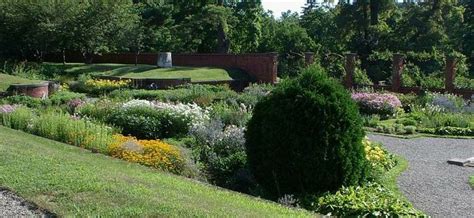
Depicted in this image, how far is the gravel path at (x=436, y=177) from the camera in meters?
8.51

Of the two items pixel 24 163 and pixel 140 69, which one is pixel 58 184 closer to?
pixel 24 163

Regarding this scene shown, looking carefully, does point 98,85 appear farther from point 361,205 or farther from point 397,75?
point 361,205

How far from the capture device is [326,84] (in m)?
8.38

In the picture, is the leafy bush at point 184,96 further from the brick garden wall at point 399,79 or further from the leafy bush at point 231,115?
the brick garden wall at point 399,79

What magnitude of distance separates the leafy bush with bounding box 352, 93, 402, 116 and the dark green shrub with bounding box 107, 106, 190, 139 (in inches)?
369

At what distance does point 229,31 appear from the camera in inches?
1816

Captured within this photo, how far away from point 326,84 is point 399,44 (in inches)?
1436

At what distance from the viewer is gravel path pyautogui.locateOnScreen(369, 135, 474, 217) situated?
851 centimetres

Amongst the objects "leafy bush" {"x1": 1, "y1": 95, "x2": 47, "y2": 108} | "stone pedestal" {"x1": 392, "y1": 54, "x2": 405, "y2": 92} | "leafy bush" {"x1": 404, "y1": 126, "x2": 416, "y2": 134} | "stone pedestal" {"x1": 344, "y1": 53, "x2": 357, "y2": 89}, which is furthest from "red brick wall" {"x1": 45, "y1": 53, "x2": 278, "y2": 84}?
"leafy bush" {"x1": 1, "y1": 95, "x2": 47, "y2": 108}

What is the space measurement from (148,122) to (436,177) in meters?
6.81

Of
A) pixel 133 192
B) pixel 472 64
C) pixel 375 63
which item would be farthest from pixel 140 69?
pixel 133 192

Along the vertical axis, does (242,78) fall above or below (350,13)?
below

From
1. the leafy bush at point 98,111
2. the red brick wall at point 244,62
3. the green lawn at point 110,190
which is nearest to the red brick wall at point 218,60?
the red brick wall at point 244,62

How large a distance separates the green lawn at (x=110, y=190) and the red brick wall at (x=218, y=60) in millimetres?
26181
